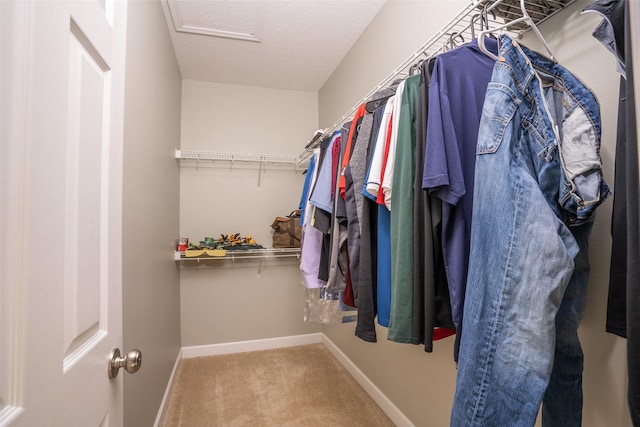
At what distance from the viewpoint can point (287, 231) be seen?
277 centimetres

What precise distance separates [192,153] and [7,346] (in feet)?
8.07

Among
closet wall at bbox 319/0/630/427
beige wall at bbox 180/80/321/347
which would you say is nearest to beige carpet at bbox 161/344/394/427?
closet wall at bbox 319/0/630/427

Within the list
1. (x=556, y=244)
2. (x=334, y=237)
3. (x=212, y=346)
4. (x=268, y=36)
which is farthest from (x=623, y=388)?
(x=212, y=346)

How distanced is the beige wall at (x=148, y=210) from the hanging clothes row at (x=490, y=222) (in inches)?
39.2

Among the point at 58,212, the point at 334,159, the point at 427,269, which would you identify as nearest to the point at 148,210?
the point at 334,159

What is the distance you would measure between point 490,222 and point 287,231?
227 centimetres

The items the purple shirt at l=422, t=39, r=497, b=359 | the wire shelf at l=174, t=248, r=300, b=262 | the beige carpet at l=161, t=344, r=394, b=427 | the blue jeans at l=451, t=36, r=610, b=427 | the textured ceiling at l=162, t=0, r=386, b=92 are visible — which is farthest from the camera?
the wire shelf at l=174, t=248, r=300, b=262

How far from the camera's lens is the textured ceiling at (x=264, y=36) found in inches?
74.2

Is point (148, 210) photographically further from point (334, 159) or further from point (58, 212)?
point (58, 212)

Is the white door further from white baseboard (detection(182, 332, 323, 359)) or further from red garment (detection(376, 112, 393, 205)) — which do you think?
white baseboard (detection(182, 332, 323, 359))

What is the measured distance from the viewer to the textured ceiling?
189 centimetres

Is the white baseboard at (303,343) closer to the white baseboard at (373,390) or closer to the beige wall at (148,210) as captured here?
the white baseboard at (373,390)

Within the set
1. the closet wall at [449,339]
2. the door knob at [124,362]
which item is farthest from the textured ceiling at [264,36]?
the door knob at [124,362]

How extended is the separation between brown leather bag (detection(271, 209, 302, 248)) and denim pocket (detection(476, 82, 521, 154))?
2170 millimetres
